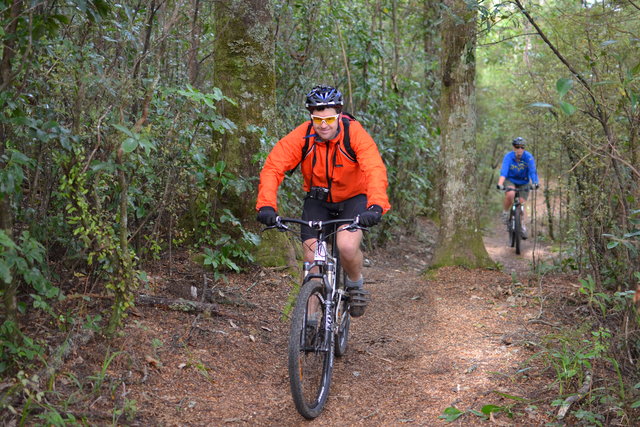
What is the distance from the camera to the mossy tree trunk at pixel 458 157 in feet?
27.8

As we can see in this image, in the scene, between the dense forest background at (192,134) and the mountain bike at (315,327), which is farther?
the mountain bike at (315,327)

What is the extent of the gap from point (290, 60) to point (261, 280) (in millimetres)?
3936

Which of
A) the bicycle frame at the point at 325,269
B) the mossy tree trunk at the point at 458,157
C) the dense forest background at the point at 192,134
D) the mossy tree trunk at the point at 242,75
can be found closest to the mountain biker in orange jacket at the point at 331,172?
the bicycle frame at the point at 325,269

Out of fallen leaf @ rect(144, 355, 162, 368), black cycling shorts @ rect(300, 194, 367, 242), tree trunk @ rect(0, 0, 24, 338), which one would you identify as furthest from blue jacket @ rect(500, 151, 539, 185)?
tree trunk @ rect(0, 0, 24, 338)

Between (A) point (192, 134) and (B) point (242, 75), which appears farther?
(B) point (242, 75)

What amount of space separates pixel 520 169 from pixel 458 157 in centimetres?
410

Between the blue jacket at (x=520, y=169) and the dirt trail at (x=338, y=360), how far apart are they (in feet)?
16.0

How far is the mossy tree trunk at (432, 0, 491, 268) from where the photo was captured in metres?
8.46

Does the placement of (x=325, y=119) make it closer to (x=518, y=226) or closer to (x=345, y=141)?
(x=345, y=141)

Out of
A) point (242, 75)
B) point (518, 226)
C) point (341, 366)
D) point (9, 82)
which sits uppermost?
point (242, 75)

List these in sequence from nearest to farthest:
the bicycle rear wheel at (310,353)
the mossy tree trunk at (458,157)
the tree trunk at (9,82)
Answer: the tree trunk at (9,82), the bicycle rear wheel at (310,353), the mossy tree trunk at (458,157)

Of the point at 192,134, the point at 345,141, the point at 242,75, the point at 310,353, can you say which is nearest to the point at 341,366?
the point at 310,353

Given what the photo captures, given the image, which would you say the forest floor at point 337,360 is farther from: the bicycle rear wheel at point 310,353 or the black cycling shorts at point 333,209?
the black cycling shorts at point 333,209

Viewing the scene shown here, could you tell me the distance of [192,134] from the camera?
5.65m
